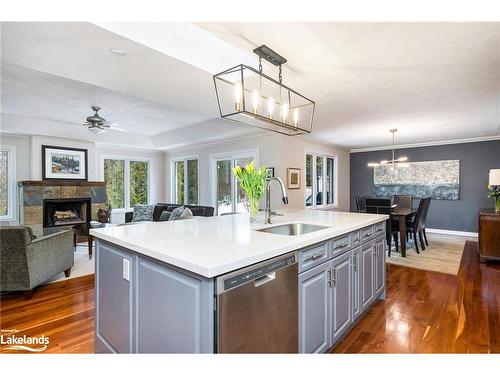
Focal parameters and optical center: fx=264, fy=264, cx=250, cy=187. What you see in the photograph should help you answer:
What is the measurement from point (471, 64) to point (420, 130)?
10.3 feet

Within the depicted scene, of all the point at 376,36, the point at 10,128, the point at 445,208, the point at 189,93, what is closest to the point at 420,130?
the point at 445,208

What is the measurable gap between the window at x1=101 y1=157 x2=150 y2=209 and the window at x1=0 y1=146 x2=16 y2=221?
1876 millimetres

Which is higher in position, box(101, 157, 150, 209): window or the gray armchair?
box(101, 157, 150, 209): window

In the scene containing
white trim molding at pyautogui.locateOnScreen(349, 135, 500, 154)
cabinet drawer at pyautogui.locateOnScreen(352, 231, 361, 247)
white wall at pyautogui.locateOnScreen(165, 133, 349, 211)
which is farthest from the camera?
white trim molding at pyautogui.locateOnScreen(349, 135, 500, 154)

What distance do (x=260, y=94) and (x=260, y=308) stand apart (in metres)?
1.47

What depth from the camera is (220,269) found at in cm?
111

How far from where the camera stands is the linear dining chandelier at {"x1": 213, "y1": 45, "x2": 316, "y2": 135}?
1.91 metres

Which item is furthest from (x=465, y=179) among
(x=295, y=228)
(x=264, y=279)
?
(x=264, y=279)

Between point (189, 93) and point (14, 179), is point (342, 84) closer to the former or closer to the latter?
point (189, 93)

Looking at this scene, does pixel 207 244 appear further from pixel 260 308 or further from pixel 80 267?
pixel 80 267

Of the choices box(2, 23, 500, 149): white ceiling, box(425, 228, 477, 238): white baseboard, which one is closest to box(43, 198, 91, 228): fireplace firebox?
box(2, 23, 500, 149): white ceiling

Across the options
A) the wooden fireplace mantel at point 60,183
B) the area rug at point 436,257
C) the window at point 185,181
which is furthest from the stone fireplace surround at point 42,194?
the area rug at point 436,257

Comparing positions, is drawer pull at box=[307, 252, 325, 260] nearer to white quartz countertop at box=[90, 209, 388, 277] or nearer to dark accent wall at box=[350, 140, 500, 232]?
white quartz countertop at box=[90, 209, 388, 277]
